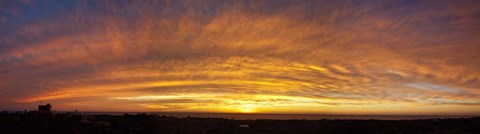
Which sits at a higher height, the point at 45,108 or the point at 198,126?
the point at 45,108

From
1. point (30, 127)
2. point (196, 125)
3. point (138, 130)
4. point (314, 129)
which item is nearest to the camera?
point (30, 127)

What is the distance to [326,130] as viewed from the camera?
33156 mm

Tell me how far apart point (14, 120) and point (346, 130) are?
26711 mm

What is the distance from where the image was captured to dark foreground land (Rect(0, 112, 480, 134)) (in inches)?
1118

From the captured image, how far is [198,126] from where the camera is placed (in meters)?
36.2

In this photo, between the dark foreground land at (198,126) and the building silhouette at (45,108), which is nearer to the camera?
the dark foreground land at (198,126)

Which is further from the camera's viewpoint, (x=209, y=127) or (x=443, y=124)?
(x=209, y=127)

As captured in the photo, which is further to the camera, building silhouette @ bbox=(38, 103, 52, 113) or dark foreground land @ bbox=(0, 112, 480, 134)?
building silhouette @ bbox=(38, 103, 52, 113)

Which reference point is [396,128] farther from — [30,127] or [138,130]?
[30,127]

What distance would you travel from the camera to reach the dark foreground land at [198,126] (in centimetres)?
2839

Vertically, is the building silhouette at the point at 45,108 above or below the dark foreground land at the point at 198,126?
above

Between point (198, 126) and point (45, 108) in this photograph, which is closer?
point (198, 126)

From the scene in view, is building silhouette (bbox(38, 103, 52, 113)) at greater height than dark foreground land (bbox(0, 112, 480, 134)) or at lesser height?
greater

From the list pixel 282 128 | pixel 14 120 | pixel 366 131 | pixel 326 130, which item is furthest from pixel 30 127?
pixel 366 131
